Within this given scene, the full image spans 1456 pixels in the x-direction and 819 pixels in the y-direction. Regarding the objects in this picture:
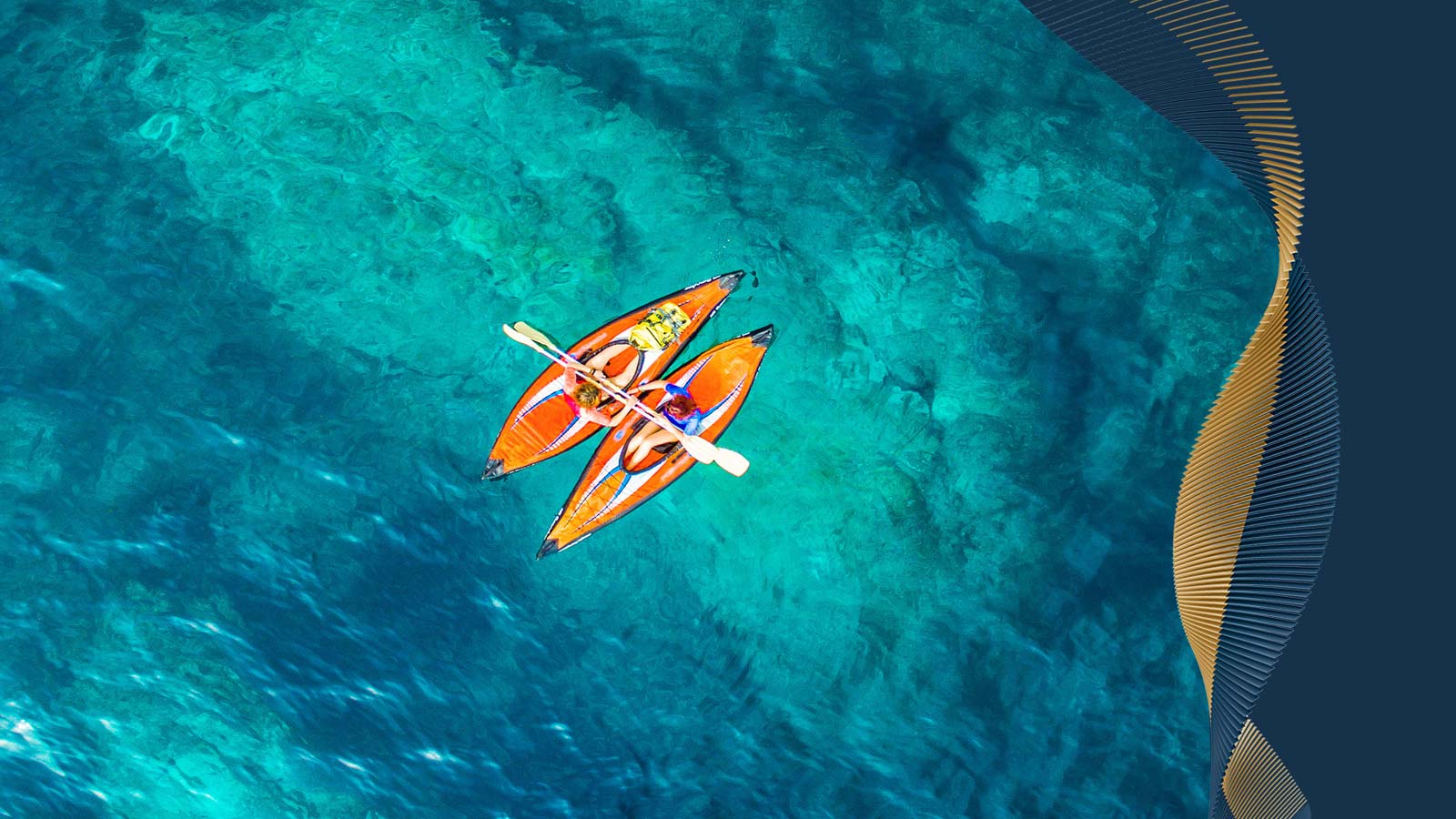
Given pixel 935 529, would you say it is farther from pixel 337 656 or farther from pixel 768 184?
pixel 337 656

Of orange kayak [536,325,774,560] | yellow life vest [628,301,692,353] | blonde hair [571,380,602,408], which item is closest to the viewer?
blonde hair [571,380,602,408]

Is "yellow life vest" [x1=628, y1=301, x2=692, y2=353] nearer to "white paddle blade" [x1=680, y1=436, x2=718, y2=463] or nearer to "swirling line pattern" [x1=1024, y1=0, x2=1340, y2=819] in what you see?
"white paddle blade" [x1=680, y1=436, x2=718, y2=463]

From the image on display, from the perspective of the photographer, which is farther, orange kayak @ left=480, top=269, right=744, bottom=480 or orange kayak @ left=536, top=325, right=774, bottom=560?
orange kayak @ left=480, top=269, right=744, bottom=480

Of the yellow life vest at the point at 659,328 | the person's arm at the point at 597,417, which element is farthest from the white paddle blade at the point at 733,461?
Answer: the yellow life vest at the point at 659,328

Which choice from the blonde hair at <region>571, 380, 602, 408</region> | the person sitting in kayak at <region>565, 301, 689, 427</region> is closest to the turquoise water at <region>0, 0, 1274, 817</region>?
the person sitting in kayak at <region>565, 301, 689, 427</region>

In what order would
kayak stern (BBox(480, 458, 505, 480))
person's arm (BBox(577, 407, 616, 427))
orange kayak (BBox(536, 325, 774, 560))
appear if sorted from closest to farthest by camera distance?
person's arm (BBox(577, 407, 616, 427)) < orange kayak (BBox(536, 325, 774, 560)) < kayak stern (BBox(480, 458, 505, 480))

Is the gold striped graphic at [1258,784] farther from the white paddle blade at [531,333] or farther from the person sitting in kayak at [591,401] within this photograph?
the white paddle blade at [531,333]
